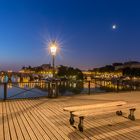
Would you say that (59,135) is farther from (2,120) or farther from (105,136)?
(2,120)

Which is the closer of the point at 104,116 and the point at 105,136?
the point at 105,136

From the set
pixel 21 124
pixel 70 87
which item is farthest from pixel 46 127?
pixel 70 87

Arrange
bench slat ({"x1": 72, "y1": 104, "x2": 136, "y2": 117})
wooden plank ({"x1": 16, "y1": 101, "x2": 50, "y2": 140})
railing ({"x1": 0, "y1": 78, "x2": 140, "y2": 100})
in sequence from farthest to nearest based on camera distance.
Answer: railing ({"x1": 0, "y1": 78, "x2": 140, "y2": 100}) < bench slat ({"x1": 72, "y1": 104, "x2": 136, "y2": 117}) < wooden plank ({"x1": 16, "y1": 101, "x2": 50, "y2": 140})

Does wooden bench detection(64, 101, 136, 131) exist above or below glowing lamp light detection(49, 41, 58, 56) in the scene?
below

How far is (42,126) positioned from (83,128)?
3.71 feet

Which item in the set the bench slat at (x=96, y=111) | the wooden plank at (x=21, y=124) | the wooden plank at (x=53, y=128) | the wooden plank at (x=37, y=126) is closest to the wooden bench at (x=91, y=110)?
the bench slat at (x=96, y=111)

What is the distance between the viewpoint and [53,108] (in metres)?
9.89

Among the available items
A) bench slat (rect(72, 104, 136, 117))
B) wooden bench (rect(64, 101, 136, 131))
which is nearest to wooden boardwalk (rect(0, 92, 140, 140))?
wooden bench (rect(64, 101, 136, 131))

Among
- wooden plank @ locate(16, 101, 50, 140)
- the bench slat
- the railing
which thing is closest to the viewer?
wooden plank @ locate(16, 101, 50, 140)

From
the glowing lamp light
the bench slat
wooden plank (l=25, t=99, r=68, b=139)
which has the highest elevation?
the glowing lamp light

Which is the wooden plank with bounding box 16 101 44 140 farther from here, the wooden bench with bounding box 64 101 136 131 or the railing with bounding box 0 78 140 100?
the railing with bounding box 0 78 140 100

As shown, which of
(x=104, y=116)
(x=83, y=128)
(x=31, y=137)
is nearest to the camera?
(x=31, y=137)

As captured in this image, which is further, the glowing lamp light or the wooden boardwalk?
the glowing lamp light

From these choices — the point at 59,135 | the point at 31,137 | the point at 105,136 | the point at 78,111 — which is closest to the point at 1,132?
the point at 31,137
